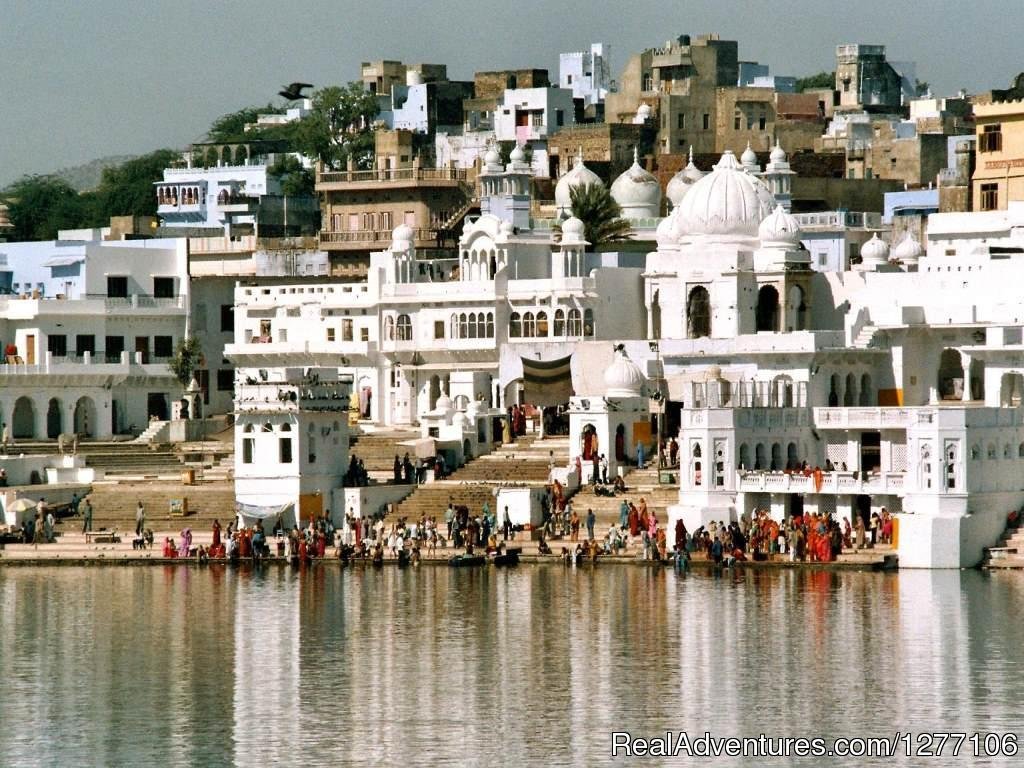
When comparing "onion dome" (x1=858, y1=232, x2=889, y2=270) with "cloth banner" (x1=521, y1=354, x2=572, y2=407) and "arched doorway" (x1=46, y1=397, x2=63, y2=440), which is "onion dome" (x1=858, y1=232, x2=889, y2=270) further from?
"arched doorway" (x1=46, y1=397, x2=63, y2=440)

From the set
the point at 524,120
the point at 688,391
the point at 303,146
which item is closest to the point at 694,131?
the point at 524,120

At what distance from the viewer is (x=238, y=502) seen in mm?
65688

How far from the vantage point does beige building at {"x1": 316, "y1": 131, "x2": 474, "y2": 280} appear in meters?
88.2

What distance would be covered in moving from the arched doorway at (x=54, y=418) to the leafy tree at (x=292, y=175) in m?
24.1

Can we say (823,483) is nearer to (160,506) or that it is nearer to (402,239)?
(160,506)

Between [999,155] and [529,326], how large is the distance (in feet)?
44.9

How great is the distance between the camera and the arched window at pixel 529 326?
74.5 meters

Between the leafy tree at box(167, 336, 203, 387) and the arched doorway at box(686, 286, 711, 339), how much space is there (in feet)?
49.7

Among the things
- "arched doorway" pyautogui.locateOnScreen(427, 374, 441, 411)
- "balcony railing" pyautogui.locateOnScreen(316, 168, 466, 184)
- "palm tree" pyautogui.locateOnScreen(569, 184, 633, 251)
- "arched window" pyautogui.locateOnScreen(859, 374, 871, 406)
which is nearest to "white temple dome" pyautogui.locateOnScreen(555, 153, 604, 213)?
"palm tree" pyautogui.locateOnScreen(569, 184, 633, 251)

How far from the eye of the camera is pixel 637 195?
82.2 meters

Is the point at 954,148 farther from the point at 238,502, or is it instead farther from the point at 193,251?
the point at 238,502

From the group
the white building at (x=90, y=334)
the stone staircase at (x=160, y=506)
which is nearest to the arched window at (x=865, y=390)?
the stone staircase at (x=160, y=506)

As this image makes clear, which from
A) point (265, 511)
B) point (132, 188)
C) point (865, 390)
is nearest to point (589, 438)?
point (865, 390)

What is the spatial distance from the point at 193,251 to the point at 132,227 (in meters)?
4.04
